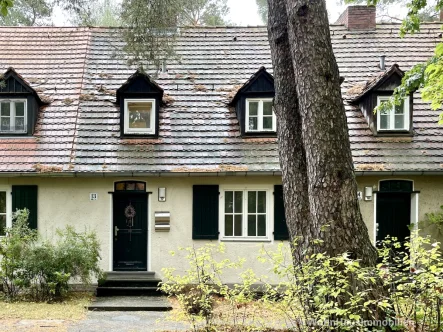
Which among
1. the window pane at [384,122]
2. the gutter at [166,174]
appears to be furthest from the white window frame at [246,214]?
the window pane at [384,122]

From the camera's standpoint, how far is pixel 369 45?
621 inches

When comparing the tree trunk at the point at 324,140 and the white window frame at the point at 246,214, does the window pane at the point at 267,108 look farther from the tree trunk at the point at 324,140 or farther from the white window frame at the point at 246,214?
the tree trunk at the point at 324,140

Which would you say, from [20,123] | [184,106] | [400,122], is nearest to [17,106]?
[20,123]

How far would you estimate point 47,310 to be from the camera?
9.92m

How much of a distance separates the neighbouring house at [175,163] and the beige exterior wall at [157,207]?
27 millimetres

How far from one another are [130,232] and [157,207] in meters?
1.04

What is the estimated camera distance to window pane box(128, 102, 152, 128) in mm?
12945

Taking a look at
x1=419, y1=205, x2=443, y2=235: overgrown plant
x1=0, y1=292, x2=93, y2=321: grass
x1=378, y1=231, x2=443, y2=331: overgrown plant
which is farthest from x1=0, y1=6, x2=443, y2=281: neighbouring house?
x1=378, y1=231, x2=443, y2=331: overgrown plant

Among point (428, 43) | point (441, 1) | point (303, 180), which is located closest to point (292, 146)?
point (303, 180)

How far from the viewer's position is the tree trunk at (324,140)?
5.92 m

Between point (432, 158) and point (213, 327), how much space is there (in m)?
8.40

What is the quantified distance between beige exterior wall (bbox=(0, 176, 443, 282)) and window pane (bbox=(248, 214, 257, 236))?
0.97 ft

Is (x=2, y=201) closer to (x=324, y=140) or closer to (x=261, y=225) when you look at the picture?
(x=261, y=225)

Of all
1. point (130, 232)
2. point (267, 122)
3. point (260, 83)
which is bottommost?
point (130, 232)
